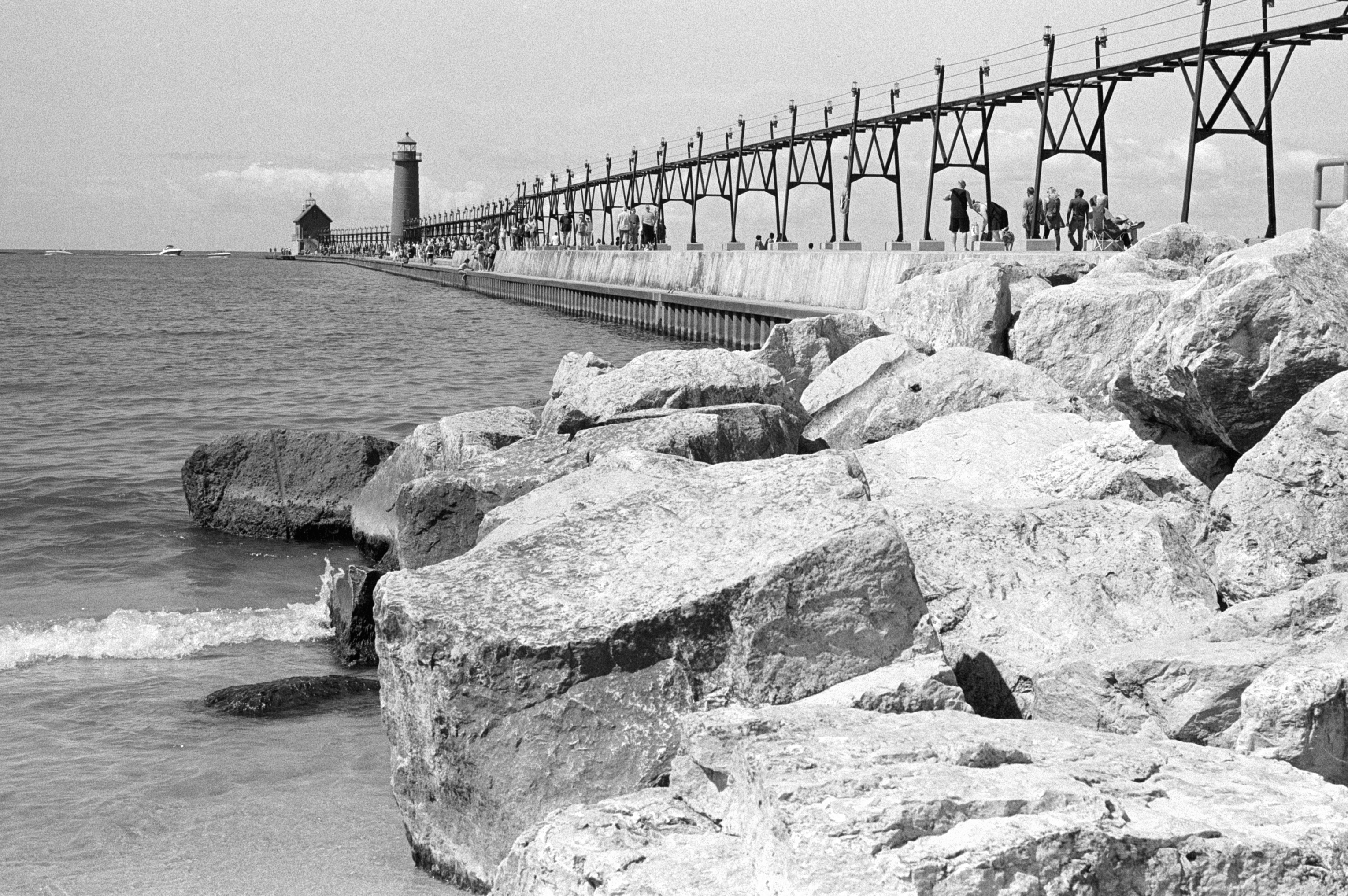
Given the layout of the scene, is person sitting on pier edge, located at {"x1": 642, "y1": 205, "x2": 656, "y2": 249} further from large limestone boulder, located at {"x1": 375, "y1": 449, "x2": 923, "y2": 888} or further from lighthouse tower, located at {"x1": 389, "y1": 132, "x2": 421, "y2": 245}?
lighthouse tower, located at {"x1": 389, "y1": 132, "x2": 421, "y2": 245}

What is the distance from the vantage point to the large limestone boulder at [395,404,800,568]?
6.50m

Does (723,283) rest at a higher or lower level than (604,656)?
higher

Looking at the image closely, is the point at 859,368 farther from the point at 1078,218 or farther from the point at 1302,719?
the point at 1078,218

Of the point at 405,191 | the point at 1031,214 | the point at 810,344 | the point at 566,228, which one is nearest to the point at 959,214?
the point at 1031,214

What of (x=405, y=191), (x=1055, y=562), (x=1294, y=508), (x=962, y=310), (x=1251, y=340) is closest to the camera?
(x=1055, y=562)

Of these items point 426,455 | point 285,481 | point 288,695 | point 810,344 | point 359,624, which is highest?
point 810,344

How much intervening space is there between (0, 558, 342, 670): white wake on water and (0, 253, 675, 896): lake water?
21 millimetres

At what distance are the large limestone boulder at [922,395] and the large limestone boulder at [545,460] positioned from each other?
3.69ft

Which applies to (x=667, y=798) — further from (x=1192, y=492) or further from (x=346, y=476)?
(x=346, y=476)

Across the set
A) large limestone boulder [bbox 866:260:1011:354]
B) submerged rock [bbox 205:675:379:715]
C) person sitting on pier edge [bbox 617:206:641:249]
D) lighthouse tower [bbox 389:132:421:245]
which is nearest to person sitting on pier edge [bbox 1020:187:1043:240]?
large limestone boulder [bbox 866:260:1011:354]

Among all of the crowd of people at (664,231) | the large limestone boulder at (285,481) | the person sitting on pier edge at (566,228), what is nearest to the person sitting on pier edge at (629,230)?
the crowd of people at (664,231)

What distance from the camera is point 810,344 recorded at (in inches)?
410

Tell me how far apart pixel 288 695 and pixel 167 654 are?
1.53 m

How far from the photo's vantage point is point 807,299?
24.1 m
